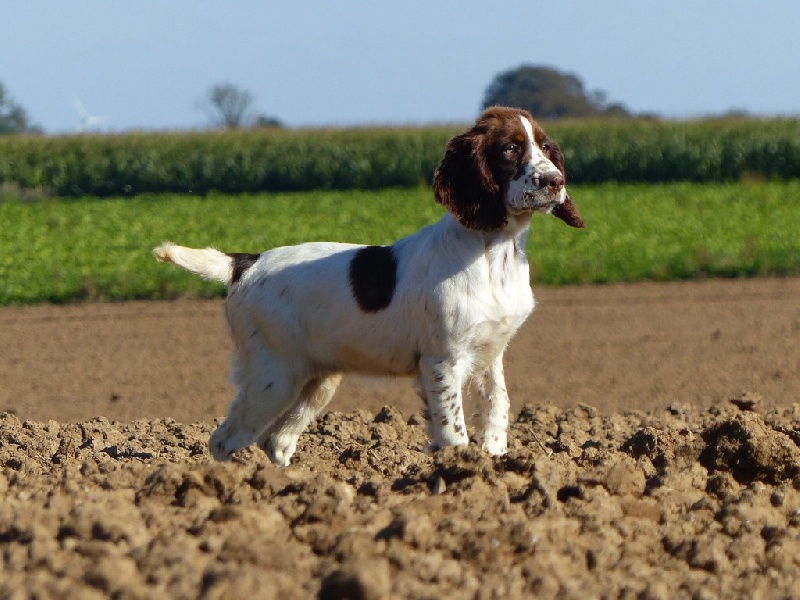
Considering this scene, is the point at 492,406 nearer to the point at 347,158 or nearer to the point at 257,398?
the point at 257,398

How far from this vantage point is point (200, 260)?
6.93 meters

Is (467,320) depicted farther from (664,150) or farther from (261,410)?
(664,150)

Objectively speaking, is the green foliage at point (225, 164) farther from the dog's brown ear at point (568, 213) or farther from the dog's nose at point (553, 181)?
the dog's nose at point (553, 181)

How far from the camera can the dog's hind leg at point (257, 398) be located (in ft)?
21.9

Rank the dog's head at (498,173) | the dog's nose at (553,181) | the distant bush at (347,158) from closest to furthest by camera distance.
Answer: the dog's nose at (553,181) → the dog's head at (498,173) → the distant bush at (347,158)

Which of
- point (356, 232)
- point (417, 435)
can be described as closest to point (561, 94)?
point (356, 232)

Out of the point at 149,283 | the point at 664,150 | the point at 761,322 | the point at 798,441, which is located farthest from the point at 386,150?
the point at 798,441

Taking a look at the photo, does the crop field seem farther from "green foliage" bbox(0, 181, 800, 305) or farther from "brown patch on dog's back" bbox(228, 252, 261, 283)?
"brown patch on dog's back" bbox(228, 252, 261, 283)

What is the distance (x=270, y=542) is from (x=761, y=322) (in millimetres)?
11110

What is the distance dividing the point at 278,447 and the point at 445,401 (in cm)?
127

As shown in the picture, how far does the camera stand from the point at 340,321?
21.5 ft

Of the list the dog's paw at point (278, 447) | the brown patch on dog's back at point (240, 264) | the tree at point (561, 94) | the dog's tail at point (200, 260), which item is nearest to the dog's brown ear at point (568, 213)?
the brown patch on dog's back at point (240, 264)

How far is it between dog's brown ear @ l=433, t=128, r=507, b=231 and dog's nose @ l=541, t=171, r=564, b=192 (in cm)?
25

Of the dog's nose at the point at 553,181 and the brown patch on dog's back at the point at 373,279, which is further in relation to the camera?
the brown patch on dog's back at the point at 373,279
